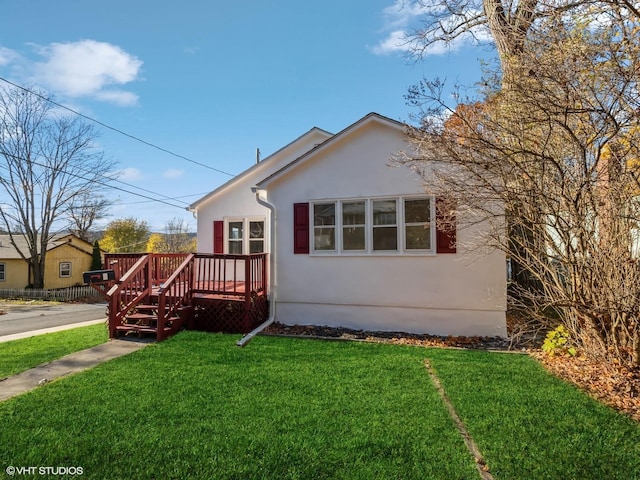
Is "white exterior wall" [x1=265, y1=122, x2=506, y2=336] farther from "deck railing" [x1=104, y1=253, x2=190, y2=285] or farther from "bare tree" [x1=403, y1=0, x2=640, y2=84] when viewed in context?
"deck railing" [x1=104, y1=253, x2=190, y2=285]

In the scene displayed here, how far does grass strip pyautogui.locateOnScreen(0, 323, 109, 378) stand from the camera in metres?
5.52

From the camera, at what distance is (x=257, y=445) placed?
2.98m

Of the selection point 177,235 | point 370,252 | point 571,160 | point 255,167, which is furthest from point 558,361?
point 177,235

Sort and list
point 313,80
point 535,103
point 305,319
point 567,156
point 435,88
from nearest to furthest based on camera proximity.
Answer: point 535,103 < point 567,156 < point 435,88 < point 305,319 < point 313,80

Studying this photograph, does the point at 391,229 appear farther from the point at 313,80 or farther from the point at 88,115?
the point at 88,115

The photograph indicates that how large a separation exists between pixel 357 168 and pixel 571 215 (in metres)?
4.29

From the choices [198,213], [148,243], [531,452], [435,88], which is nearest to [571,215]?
[435,88]

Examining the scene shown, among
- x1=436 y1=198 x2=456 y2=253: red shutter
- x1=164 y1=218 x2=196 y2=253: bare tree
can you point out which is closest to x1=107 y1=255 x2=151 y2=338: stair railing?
x1=436 y1=198 x2=456 y2=253: red shutter

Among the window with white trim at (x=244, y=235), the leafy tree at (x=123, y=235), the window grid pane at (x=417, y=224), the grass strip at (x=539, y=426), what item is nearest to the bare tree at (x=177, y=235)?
the leafy tree at (x=123, y=235)

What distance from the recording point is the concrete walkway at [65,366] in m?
4.52

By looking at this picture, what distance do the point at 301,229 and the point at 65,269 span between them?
27895 mm

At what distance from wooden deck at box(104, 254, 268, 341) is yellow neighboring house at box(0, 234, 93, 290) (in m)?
23.5

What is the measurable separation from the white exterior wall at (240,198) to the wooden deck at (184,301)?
8.79 feet

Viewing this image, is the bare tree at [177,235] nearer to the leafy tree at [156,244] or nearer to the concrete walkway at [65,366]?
the leafy tree at [156,244]
